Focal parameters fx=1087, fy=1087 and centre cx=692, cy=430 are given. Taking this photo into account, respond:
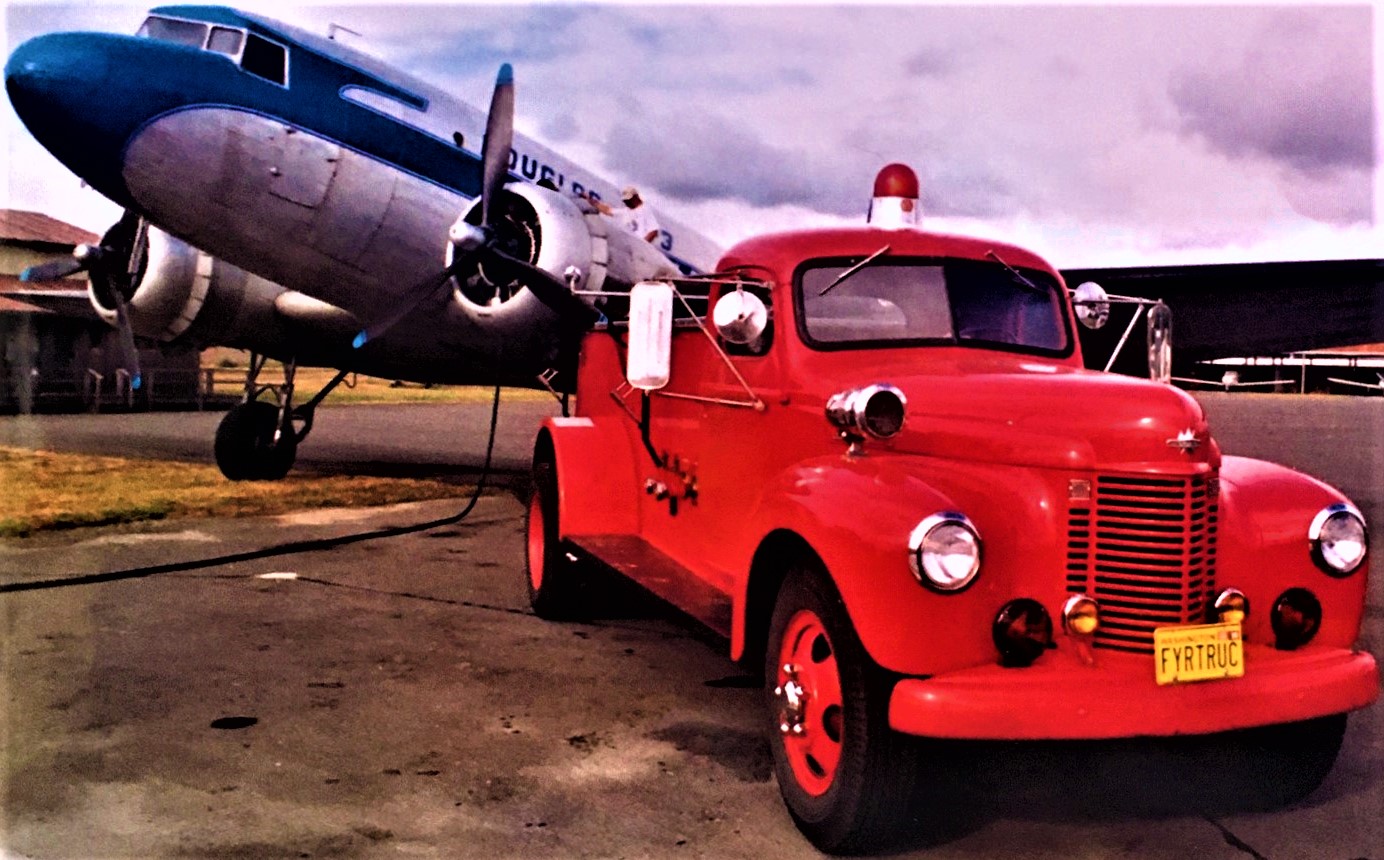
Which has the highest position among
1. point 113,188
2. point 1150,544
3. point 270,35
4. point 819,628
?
point 270,35

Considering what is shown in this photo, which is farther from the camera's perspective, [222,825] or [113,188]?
[113,188]

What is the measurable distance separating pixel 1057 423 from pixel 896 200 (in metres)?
1.88

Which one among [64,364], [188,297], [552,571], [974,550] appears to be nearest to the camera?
[974,550]

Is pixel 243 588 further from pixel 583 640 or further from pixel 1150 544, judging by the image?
pixel 1150 544

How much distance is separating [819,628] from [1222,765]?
1.62 metres

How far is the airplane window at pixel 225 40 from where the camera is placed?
9711 mm

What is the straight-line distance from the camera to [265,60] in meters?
9.81

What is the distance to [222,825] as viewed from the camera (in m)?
3.46

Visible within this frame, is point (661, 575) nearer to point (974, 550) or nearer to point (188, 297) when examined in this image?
point (974, 550)

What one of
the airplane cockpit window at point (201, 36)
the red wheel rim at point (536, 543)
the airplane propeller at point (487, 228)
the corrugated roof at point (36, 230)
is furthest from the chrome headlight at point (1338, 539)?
the corrugated roof at point (36, 230)

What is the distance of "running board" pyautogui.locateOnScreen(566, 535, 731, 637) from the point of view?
4270 millimetres

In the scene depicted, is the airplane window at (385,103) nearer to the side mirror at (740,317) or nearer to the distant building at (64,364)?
the side mirror at (740,317)

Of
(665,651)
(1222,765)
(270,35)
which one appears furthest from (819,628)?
(270,35)

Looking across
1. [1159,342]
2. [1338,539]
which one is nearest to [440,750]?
[1338,539]
